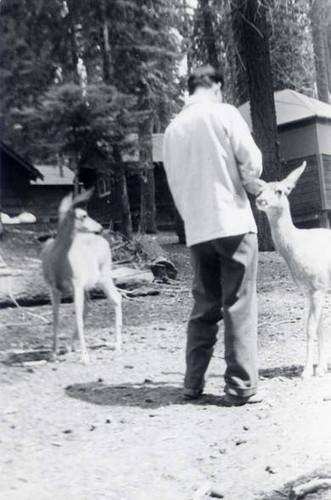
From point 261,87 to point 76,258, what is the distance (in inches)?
394

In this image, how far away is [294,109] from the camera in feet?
85.4

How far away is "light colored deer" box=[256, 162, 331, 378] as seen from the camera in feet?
18.1

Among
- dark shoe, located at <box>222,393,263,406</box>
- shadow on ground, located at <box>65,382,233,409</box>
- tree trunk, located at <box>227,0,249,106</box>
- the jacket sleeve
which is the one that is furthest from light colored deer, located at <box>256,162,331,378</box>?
tree trunk, located at <box>227,0,249,106</box>

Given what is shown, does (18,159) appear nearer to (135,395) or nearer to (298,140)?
(298,140)

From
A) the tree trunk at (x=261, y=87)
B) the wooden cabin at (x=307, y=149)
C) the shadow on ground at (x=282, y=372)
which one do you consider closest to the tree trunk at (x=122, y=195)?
the tree trunk at (x=261, y=87)

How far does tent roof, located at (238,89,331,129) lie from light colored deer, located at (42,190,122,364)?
19.5 metres

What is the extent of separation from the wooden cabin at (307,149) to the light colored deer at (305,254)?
66.2 feet

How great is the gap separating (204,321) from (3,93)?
18.3 metres

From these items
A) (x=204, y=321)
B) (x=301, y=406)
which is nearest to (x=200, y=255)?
(x=204, y=321)

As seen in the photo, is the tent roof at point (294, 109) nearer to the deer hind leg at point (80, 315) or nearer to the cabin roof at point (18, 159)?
the cabin roof at point (18, 159)

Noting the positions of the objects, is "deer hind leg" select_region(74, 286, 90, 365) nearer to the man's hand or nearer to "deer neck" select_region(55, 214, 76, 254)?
"deer neck" select_region(55, 214, 76, 254)

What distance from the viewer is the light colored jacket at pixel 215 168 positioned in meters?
4.90

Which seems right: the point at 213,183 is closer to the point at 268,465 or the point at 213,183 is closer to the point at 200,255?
the point at 200,255

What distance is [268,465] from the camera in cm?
388
